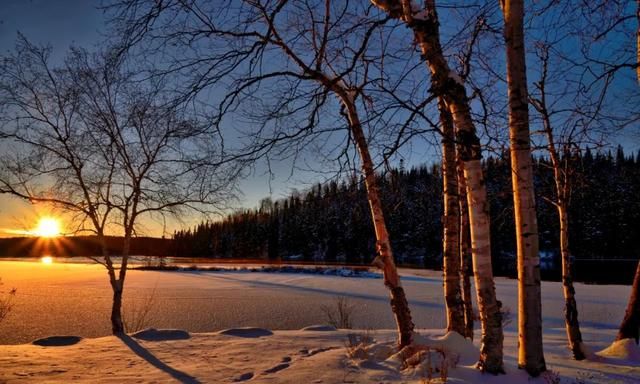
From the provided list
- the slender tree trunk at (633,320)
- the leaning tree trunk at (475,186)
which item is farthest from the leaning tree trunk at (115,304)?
the slender tree trunk at (633,320)

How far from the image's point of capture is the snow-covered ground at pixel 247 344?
4906 millimetres

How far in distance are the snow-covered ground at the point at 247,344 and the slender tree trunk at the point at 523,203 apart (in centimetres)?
30

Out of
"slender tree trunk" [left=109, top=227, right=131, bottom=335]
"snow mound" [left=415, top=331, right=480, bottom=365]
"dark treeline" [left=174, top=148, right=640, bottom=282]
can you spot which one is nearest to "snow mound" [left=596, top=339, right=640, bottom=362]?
"snow mound" [left=415, top=331, right=480, bottom=365]

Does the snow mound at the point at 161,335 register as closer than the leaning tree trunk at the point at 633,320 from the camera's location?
No

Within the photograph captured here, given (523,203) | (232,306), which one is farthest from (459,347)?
(232,306)

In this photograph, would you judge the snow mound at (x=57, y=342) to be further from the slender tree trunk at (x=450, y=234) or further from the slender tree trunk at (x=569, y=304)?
the slender tree trunk at (x=569, y=304)

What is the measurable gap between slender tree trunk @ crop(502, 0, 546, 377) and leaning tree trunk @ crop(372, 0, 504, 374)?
0.79ft

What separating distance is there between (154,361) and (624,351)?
21.5ft

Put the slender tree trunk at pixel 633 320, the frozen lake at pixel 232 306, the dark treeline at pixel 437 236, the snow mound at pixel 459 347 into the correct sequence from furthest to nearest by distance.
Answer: the dark treeline at pixel 437 236, the frozen lake at pixel 232 306, the slender tree trunk at pixel 633 320, the snow mound at pixel 459 347

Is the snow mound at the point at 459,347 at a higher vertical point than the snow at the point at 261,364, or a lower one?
higher

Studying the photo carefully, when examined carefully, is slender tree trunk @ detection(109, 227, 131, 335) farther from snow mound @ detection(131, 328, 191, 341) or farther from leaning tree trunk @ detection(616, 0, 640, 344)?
leaning tree trunk @ detection(616, 0, 640, 344)

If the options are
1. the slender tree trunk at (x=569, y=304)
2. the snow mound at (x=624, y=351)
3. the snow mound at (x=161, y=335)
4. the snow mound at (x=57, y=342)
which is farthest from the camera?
the snow mound at (x=161, y=335)

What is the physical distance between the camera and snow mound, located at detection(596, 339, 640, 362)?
20.0ft

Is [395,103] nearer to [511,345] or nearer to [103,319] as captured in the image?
[511,345]
